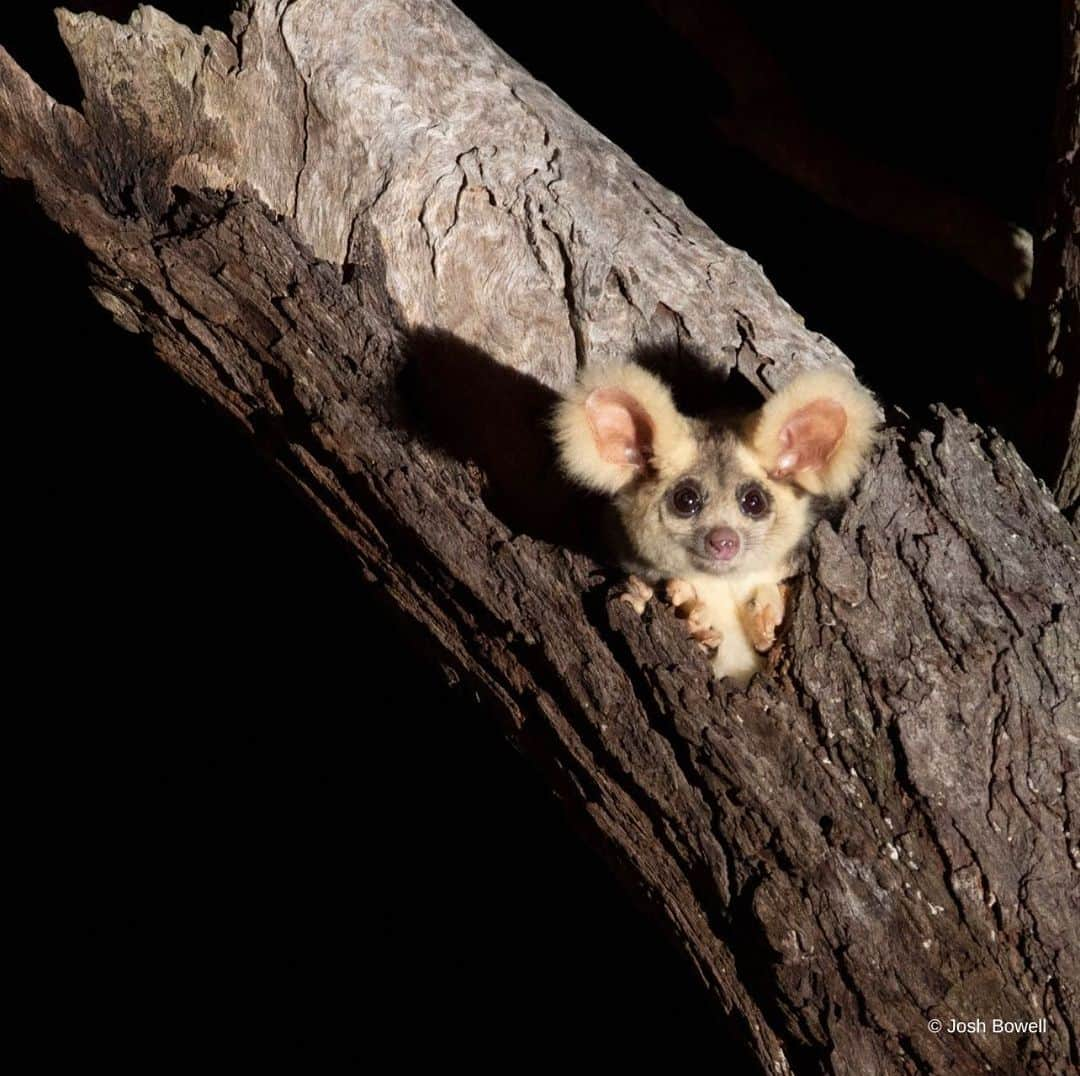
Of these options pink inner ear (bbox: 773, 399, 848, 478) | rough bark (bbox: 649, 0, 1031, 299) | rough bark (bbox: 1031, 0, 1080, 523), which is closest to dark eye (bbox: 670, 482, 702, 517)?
pink inner ear (bbox: 773, 399, 848, 478)

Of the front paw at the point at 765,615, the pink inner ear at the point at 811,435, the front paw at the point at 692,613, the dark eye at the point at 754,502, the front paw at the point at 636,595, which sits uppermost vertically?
the pink inner ear at the point at 811,435

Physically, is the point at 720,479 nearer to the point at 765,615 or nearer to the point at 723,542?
the point at 723,542

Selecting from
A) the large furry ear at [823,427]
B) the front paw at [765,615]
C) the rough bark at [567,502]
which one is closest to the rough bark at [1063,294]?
the rough bark at [567,502]

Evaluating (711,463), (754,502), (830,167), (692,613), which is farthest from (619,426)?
(830,167)

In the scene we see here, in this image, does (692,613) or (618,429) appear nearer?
(618,429)

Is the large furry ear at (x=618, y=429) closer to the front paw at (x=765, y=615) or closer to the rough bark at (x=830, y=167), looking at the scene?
the front paw at (x=765, y=615)

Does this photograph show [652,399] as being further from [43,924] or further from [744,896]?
[43,924]

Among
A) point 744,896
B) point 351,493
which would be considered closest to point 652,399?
point 351,493
